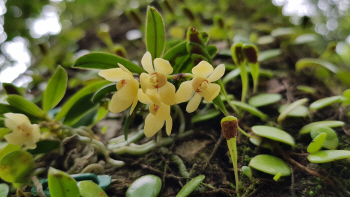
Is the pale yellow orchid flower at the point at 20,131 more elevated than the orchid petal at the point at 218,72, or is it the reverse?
the orchid petal at the point at 218,72

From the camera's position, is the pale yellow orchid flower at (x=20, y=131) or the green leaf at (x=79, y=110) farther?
the green leaf at (x=79, y=110)

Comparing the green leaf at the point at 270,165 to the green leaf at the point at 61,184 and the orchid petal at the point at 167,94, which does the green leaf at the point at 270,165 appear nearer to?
the orchid petal at the point at 167,94

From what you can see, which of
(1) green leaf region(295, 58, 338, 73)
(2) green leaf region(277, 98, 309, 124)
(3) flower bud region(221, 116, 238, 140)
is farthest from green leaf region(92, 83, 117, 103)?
(1) green leaf region(295, 58, 338, 73)

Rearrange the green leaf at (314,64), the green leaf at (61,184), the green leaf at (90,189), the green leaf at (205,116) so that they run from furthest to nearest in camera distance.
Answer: the green leaf at (314,64) → the green leaf at (205,116) → the green leaf at (90,189) → the green leaf at (61,184)

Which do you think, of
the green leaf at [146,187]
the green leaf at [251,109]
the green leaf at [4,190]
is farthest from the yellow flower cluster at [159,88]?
the green leaf at [4,190]

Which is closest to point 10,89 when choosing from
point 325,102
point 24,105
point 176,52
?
point 24,105

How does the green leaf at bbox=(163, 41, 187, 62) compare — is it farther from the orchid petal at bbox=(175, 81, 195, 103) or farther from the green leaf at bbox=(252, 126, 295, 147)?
the green leaf at bbox=(252, 126, 295, 147)

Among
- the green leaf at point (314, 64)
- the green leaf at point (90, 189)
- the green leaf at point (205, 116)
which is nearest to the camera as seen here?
the green leaf at point (90, 189)
